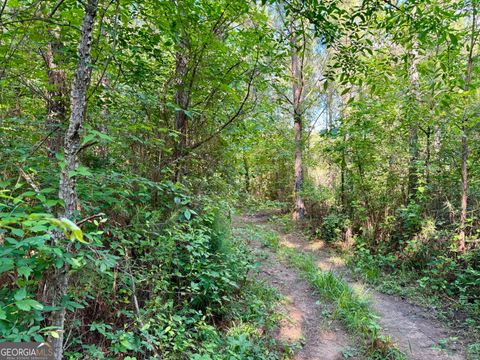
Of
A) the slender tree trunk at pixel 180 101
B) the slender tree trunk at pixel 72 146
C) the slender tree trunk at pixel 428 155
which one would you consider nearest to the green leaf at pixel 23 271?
the slender tree trunk at pixel 72 146

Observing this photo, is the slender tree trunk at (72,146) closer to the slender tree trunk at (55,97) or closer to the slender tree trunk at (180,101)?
the slender tree trunk at (55,97)

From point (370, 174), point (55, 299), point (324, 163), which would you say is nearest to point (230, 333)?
point (55, 299)

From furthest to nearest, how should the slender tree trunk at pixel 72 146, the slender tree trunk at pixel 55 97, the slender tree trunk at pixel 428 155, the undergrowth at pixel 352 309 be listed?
the slender tree trunk at pixel 428 155, the undergrowth at pixel 352 309, the slender tree trunk at pixel 55 97, the slender tree trunk at pixel 72 146

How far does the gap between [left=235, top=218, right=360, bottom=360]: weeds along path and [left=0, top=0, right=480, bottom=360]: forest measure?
3 cm

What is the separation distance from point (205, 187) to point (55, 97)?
5.94 ft

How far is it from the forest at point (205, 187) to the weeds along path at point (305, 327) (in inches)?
1.1

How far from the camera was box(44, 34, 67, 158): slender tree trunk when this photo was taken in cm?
221

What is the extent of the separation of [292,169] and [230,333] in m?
8.32

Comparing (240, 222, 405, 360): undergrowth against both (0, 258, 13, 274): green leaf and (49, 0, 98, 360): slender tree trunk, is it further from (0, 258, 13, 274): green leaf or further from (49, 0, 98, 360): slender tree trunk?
(0, 258, 13, 274): green leaf

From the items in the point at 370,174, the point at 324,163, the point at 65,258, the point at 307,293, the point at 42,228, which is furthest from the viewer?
the point at 324,163

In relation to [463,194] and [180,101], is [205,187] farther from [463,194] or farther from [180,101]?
[463,194]

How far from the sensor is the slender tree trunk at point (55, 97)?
221cm

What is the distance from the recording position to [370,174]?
6273 mm

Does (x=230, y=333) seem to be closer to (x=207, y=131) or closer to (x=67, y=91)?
(x=207, y=131)
